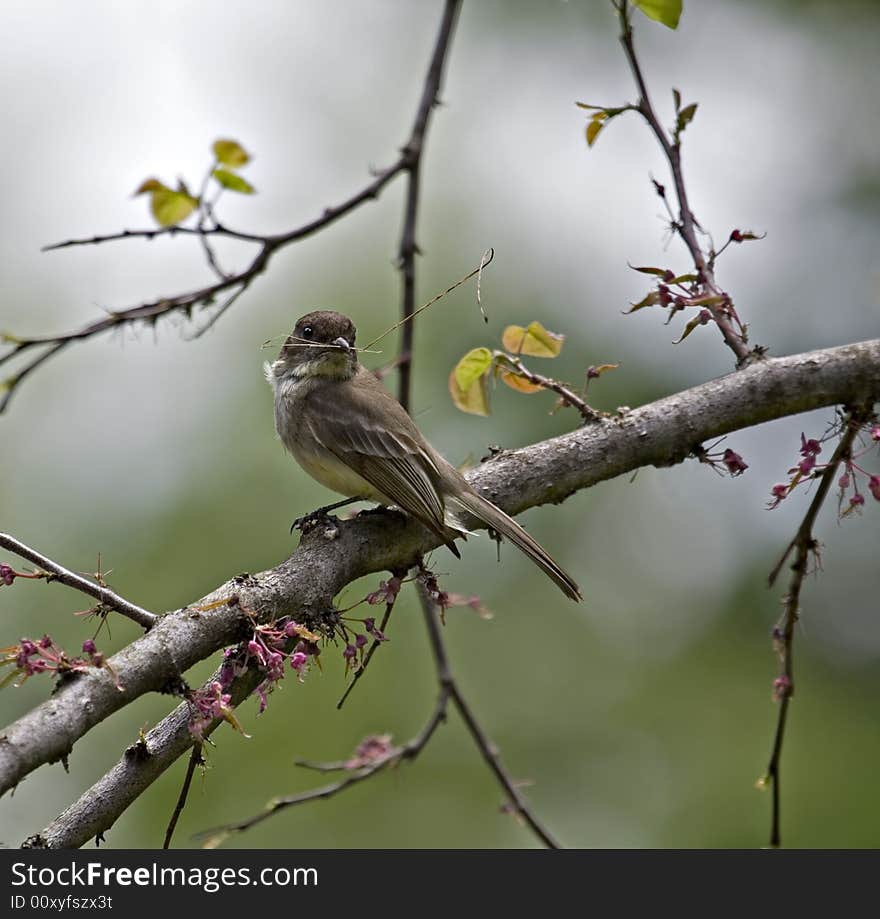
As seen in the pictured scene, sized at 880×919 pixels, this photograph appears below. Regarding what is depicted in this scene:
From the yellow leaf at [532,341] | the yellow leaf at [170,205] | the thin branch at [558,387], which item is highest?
the yellow leaf at [170,205]

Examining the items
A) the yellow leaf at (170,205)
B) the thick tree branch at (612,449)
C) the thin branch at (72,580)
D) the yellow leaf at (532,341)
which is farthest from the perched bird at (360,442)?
the thin branch at (72,580)

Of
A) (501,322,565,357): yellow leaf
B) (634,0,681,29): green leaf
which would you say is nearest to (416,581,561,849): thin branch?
(501,322,565,357): yellow leaf

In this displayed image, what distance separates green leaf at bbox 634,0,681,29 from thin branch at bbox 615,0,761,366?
0.33 m

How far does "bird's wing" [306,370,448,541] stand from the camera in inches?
159

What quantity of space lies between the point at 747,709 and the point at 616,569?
178 centimetres

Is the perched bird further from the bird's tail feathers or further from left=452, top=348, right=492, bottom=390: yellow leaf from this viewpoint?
left=452, top=348, right=492, bottom=390: yellow leaf

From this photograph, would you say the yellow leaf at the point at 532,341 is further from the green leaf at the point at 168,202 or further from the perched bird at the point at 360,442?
the green leaf at the point at 168,202

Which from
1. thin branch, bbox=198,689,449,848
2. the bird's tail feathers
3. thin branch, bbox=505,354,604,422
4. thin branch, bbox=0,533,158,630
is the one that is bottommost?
thin branch, bbox=198,689,449,848

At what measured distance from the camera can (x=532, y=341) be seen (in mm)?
3477

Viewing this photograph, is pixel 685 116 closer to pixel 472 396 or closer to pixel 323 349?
pixel 472 396

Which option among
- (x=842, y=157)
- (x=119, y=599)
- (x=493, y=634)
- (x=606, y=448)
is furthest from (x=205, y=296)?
(x=842, y=157)

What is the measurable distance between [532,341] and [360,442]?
124 cm

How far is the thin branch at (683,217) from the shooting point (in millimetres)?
3338

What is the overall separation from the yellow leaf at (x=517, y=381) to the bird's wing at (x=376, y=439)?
565mm
